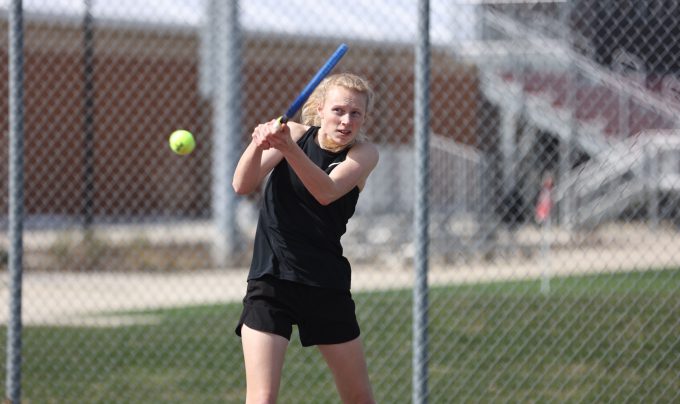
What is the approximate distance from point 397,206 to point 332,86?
41.9ft

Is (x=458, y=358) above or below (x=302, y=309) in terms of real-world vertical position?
below

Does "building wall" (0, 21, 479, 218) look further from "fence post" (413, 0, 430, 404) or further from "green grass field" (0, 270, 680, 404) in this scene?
"fence post" (413, 0, 430, 404)

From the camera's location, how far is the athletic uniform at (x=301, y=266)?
13.0 feet

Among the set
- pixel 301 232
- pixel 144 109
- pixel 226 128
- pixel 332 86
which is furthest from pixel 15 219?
pixel 144 109

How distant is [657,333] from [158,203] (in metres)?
13.7

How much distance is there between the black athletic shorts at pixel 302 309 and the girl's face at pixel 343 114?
60 cm

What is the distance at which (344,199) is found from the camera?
407 centimetres

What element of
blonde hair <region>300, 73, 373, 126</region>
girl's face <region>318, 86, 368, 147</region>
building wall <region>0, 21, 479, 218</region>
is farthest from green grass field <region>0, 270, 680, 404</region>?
building wall <region>0, 21, 479, 218</region>

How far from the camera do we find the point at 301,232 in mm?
4008

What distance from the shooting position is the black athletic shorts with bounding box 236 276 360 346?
3.95 meters

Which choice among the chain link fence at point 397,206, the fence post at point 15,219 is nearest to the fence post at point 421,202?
the chain link fence at point 397,206

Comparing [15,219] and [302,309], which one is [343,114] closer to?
[302,309]

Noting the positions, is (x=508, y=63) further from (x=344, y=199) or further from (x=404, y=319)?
(x=344, y=199)

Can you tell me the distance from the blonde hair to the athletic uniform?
0.66 feet
